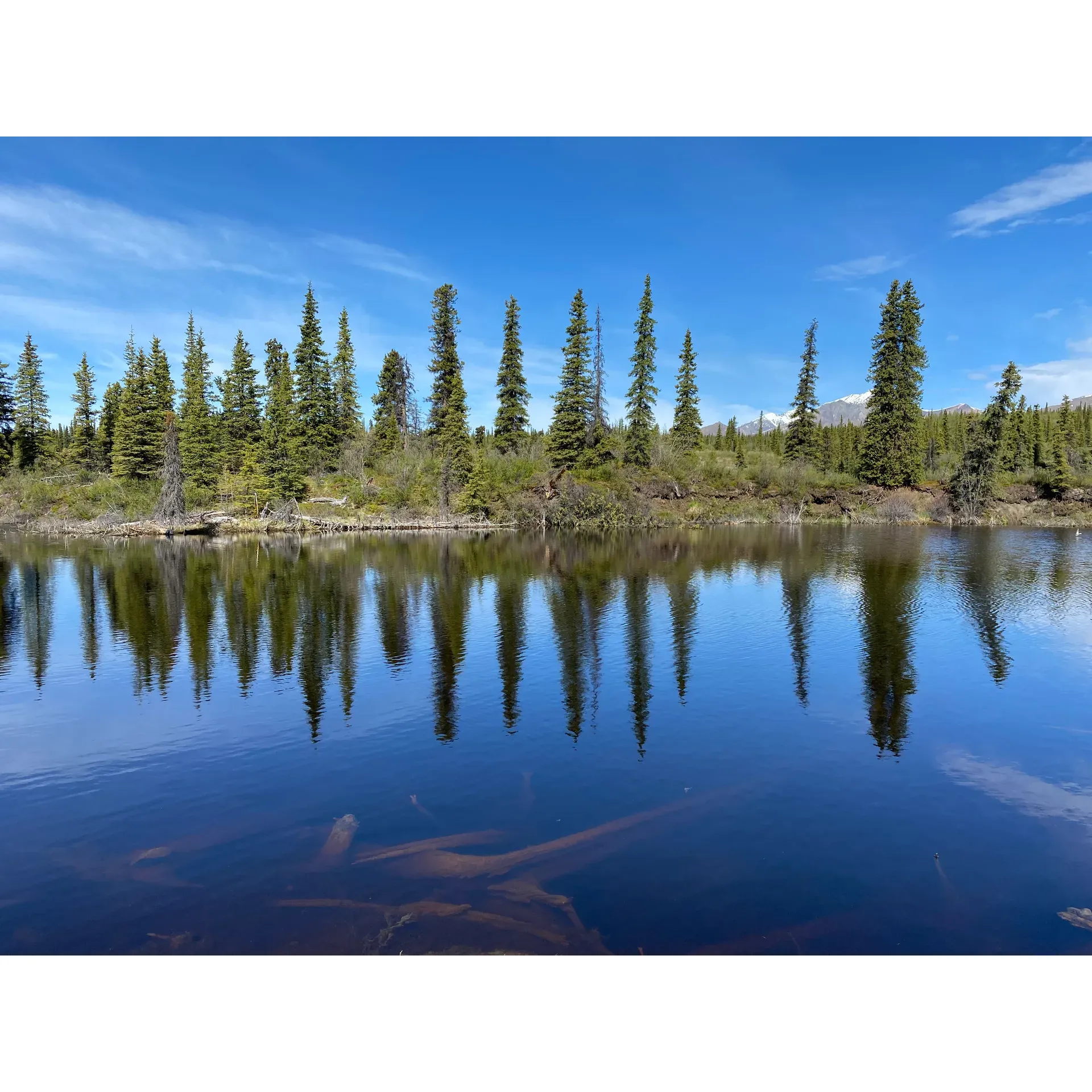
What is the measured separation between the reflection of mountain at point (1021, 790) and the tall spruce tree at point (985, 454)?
72999 millimetres

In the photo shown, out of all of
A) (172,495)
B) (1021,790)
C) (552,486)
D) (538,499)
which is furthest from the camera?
(552,486)

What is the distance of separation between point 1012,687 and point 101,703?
26.2m

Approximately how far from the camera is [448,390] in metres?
79.6

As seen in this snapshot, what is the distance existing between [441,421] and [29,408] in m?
54.9

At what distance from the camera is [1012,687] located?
62.7ft

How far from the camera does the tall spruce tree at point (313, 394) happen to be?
3051 inches

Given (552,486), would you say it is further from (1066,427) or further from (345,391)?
(1066,427)

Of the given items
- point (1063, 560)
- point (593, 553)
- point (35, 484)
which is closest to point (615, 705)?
point (593, 553)


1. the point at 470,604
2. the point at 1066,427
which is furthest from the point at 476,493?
the point at 1066,427

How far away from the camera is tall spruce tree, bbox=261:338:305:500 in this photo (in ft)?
235

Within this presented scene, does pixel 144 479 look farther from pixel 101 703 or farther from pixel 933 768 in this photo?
pixel 933 768

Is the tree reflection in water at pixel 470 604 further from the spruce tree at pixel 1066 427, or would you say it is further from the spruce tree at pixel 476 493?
the spruce tree at pixel 1066 427

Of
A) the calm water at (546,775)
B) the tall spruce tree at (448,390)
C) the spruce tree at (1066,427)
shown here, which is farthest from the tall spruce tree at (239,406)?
the spruce tree at (1066,427)

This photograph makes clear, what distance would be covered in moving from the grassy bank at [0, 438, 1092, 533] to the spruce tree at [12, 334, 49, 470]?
20.3ft
